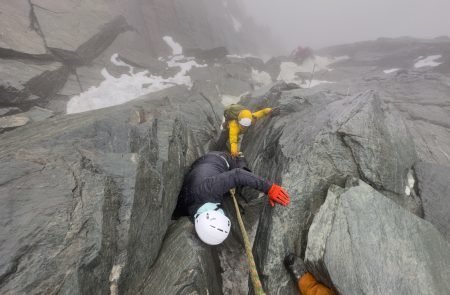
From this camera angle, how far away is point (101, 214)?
486cm

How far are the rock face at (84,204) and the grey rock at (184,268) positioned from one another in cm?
8

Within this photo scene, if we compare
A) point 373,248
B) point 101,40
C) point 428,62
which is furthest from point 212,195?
point 428,62

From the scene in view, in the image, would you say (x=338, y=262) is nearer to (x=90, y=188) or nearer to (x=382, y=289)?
(x=382, y=289)

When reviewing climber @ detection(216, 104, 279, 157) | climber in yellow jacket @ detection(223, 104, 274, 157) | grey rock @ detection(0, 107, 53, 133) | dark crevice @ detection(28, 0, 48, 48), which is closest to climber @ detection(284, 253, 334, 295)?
climber in yellow jacket @ detection(223, 104, 274, 157)

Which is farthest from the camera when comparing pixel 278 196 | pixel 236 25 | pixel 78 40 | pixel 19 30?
pixel 236 25

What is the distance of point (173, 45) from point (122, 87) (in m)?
13.1

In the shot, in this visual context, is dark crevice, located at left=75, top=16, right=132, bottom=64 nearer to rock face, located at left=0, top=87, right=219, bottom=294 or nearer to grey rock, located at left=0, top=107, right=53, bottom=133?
grey rock, located at left=0, top=107, right=53, bottom=133

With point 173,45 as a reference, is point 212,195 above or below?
below

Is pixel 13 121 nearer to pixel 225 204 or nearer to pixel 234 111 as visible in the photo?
pixel 234 111

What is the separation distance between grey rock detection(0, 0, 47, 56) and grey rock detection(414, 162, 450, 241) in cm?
2167

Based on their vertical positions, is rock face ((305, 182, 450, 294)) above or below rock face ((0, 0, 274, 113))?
below

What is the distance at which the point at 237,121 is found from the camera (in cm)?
1201

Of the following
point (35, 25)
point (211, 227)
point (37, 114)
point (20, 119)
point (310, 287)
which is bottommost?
point (310, 287)

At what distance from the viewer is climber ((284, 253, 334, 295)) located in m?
5.41
